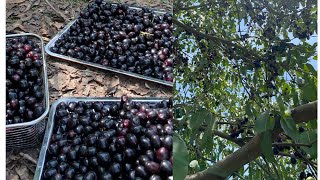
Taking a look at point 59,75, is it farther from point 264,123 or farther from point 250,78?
point 264,123

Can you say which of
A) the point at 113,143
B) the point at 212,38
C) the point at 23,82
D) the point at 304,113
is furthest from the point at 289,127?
the point at 23,82

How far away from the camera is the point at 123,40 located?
1610 millimetres

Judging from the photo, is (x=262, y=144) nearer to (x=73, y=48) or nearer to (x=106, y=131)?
(x=106, y=131)

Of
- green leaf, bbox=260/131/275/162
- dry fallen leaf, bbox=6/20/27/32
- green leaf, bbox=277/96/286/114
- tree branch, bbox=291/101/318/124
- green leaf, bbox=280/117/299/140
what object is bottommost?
green leaf, bbox=260/131/275/162

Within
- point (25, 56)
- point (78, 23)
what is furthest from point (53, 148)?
point (78, 23)

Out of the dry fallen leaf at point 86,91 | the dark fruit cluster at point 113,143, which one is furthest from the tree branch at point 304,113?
the dry fallen leaf at point 86,91

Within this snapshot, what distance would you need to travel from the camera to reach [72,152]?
3.61 feet

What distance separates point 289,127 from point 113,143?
55cm

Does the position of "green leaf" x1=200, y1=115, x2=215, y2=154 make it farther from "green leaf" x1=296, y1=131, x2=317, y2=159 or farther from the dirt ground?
the dirt ground

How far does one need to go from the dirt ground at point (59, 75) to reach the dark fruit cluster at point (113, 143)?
126 millimetres

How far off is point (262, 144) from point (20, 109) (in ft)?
2.50

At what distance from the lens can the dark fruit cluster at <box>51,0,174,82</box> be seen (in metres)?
1.52

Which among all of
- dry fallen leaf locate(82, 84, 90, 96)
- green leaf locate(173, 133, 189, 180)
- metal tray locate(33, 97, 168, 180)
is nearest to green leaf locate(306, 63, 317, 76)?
green leaf locate(173, 133, 189, 180)

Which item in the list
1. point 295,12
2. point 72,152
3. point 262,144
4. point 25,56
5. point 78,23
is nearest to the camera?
point 262,144
